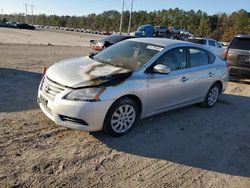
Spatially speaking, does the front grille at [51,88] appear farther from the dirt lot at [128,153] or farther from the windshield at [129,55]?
the windshield at [129,55]

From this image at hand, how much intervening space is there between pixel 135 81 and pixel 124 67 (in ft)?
1.47

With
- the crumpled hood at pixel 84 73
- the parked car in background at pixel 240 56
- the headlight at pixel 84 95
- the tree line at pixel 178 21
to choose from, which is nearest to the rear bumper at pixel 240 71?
the parked car in background at pixel 240 56

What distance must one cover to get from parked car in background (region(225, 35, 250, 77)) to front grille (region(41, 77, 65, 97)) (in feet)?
24.8

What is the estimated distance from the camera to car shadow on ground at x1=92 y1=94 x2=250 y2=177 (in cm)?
445

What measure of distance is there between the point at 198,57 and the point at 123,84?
2.59m

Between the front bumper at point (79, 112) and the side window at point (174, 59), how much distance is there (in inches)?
60.6

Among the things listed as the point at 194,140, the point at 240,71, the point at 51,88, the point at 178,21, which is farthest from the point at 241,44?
the point at 178,21

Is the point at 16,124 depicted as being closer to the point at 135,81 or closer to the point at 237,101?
the point at 135,81

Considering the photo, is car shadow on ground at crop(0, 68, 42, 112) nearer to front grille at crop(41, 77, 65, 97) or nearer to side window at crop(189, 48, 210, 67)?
front grille at crop(41, 77, 65, 97)

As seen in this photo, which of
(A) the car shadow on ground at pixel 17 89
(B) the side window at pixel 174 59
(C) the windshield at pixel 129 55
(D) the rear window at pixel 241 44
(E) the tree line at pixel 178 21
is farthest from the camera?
(E) the tree line at pixel 178 21

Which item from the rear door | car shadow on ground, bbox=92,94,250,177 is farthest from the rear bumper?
car shadow on ground, bbox=92,94,250,177

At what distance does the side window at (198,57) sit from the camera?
6402 millimetres

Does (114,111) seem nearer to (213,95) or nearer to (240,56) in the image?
(213,95)

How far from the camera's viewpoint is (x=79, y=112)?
174 inches
